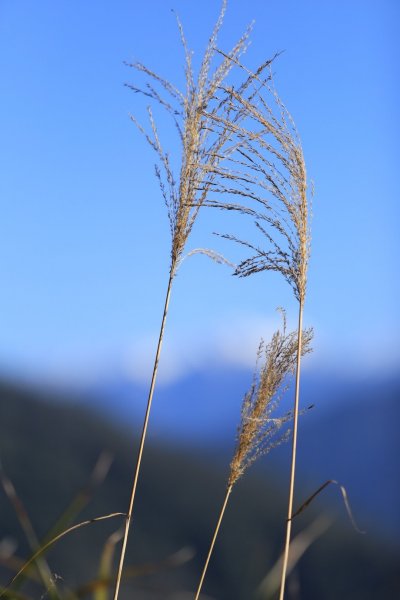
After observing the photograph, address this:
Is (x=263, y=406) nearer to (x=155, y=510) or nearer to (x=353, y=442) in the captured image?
(x=155, y=510)

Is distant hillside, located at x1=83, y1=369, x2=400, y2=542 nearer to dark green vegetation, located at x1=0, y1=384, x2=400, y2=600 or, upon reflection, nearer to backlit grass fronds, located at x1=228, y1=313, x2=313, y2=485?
dark green vegetation, located at x1=0, y1=384, x2=400, y2=600

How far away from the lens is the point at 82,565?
57.2 feet

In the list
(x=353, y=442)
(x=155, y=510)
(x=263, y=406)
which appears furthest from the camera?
(x=353, y=442)

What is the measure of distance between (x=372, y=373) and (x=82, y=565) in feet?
147

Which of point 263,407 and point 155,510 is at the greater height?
point 263,407

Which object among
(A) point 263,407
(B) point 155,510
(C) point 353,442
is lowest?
(B) point 155,510

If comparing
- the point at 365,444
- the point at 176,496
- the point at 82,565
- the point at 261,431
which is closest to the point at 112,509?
the point at 82,565

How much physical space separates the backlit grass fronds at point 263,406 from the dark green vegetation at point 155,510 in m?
12.7

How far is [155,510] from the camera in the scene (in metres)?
19.7

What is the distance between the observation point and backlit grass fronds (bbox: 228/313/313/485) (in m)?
2.25

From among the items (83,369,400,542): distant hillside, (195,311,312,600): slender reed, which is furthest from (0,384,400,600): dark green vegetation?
(195,311,312,600): slender reed

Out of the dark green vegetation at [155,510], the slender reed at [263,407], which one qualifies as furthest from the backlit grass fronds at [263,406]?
the dark green vegetation at [155,510]

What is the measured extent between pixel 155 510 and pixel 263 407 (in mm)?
18145

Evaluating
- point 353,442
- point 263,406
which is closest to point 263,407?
point 263,406
